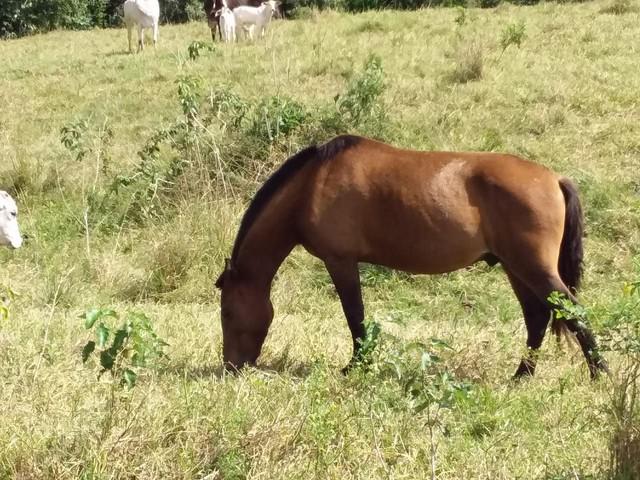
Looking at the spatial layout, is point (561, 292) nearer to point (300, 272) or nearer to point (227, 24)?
point (300, 272)

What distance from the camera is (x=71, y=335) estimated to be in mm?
5922

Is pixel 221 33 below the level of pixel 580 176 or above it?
above

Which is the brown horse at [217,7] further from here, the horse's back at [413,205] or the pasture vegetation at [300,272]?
the horse's back at [413,205]

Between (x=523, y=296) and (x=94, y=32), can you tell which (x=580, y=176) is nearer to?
(x=523, y=296)

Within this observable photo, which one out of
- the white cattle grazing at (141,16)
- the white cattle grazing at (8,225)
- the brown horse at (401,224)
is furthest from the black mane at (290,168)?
the white cattle grazing at (141,16)

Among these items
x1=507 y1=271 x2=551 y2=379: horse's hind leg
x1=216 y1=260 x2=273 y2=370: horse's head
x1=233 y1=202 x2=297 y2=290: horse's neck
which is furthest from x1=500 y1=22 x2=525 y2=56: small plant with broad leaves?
x1=216 y1=260 x2=273 y2=370: horse's head

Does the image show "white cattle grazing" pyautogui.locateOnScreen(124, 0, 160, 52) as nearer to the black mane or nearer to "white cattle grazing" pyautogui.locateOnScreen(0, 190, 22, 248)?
"white cattle grazing" pyautogui.locateOnScreen(0, 190, 22, 248)

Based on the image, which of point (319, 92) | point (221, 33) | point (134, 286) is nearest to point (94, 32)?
point (221, 33)

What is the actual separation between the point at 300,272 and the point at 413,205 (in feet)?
9.64

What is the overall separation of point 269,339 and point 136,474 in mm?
2427

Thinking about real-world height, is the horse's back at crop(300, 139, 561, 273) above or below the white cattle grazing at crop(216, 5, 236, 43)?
below

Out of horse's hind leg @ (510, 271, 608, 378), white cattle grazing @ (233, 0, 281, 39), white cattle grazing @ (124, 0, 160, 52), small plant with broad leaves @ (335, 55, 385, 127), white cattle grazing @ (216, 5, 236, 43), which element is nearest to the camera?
horse's hind leg @ (510, 271, 608, 378)

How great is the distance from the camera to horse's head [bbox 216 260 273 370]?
5527 millimetres

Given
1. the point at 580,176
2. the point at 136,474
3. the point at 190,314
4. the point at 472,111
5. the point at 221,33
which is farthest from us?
the point at 221,33
